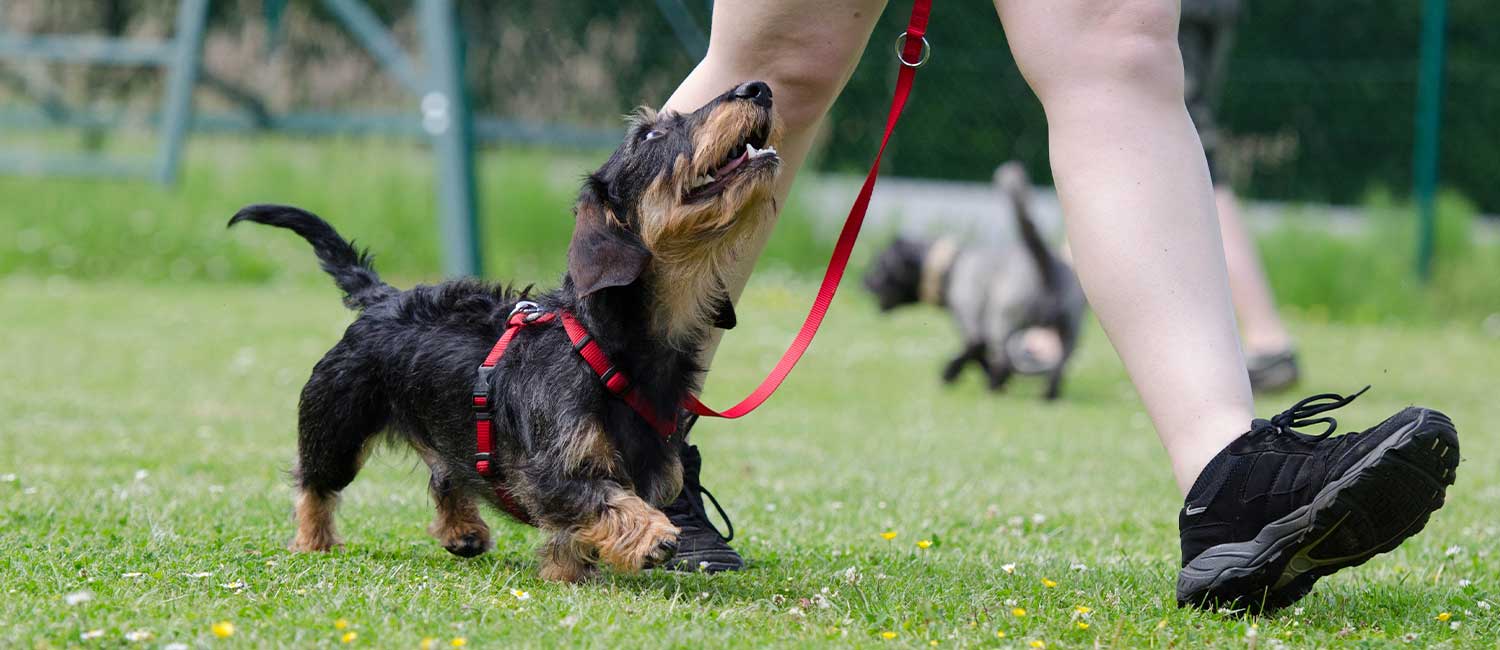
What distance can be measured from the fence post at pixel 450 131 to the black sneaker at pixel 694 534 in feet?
20.8

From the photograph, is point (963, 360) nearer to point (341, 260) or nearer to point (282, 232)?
point (341, 260)

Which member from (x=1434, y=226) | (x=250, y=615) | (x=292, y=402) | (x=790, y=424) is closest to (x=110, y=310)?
(x=292, y=402)

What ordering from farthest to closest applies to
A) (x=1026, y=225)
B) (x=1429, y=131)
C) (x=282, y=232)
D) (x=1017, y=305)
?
1. (x=282, y=232)
2. (x=1429, y=131)
3. (x=1017, y=305)
4. (x=1026, y=225)

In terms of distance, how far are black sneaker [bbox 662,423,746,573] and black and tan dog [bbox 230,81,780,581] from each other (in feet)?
0.68

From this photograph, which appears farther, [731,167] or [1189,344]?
[731,167]

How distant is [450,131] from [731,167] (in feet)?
23.2

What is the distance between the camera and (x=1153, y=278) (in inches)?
123

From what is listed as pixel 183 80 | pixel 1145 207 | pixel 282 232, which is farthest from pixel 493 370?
pixel 282 232

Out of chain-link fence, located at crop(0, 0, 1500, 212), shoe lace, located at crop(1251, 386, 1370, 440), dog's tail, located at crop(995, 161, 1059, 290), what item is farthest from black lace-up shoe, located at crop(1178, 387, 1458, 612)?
chain-link fence, located at crop(0, 0, 1500, 212)

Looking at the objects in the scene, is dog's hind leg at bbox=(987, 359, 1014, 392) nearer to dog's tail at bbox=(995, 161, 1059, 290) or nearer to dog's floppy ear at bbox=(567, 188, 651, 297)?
dog's tail at bbox=(995, 161, 1059, 290)

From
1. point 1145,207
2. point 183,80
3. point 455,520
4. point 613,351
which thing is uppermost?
point 183,80

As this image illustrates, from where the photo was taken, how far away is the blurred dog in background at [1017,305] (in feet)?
25.6

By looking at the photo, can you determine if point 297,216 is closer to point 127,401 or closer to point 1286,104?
point 127,401

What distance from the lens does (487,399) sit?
3.39 metres
